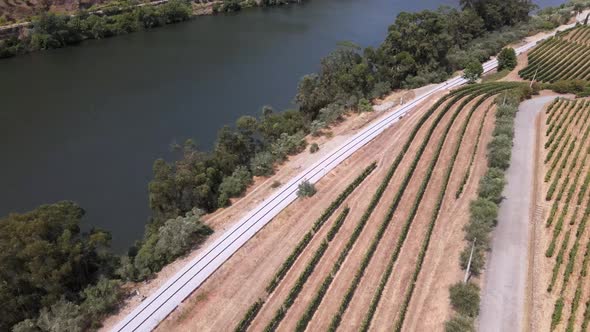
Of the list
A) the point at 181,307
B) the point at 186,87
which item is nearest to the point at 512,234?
the point at 181,307

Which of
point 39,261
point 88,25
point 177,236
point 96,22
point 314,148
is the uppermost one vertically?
point 96,22

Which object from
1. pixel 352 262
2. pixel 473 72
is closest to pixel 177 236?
pixel 352 262

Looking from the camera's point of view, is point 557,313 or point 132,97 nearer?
point 557,313

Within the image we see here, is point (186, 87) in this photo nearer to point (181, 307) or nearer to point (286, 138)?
point (286, 138)

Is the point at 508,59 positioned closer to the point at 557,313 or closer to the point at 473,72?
the point at 473,72

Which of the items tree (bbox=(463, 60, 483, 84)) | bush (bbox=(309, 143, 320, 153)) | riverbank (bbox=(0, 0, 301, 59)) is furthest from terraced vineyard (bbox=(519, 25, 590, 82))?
riverbank (bbox=(0, 0, 301, 59))

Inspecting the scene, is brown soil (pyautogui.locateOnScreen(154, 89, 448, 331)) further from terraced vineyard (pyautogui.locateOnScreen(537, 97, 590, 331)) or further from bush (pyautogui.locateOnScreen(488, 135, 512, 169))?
terraced vineyard (pyautogui.locateOnScreen(537, 97, 590, 331))

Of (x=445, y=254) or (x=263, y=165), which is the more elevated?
(x=263, y=165)
